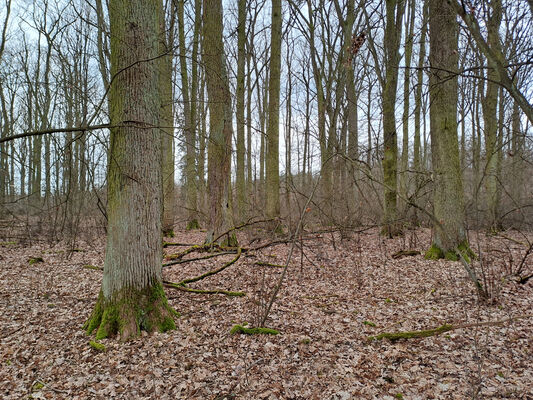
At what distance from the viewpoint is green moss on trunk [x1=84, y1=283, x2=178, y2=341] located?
3.41 metres

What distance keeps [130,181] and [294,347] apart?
8.04 feet

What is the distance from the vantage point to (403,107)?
11.6 m

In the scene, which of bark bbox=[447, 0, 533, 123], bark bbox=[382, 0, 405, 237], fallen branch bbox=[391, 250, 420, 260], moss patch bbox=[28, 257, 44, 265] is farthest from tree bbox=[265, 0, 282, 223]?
bark bbox=[447, 0, 533, 123]

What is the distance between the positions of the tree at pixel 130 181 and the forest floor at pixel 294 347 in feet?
1.05

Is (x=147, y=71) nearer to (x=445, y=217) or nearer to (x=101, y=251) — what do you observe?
(x=445, y=217)

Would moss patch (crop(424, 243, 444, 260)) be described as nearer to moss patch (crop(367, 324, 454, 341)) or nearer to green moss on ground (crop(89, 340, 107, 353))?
moss patch (crop(367, 324, 454, 341))

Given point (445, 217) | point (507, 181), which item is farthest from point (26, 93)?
point (507, 181)

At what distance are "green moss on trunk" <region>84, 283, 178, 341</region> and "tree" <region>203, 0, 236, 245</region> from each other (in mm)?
3722

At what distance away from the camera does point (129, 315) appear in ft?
11.3

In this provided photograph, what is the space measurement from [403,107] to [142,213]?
35.8 ft

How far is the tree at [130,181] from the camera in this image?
3.41 meters

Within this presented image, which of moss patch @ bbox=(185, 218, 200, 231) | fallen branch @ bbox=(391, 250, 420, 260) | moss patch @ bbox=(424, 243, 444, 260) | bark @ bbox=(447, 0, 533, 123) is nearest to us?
bark @ bbox=(447, 0, 533, 123)

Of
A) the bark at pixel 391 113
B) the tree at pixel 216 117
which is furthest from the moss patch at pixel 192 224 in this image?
the bark at pixel 391 113

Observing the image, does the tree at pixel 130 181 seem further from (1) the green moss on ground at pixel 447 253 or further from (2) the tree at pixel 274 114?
(2) the tree at pixel 274 114
